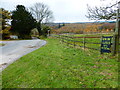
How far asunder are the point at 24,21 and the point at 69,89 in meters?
30.3

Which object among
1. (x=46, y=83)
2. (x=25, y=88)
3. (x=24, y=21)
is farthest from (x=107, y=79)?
(x=24, y=21)

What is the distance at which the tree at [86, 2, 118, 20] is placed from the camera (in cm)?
615

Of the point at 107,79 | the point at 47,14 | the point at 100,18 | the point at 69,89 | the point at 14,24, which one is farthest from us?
the point at 47,14

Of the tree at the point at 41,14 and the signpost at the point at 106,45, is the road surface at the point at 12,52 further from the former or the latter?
the tree at the point at 41,14

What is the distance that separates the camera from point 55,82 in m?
3.25

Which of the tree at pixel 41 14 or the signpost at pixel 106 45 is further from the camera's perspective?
the tree at pixel 41 14

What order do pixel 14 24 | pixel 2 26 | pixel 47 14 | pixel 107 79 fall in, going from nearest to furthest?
pixel 107 79 → pixel 2 26 → pixel 14 24 → pixel 47 14

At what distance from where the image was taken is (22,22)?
2933 cm

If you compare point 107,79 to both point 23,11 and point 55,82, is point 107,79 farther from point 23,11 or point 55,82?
point 23,11

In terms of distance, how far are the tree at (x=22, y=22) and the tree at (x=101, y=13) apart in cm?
2637

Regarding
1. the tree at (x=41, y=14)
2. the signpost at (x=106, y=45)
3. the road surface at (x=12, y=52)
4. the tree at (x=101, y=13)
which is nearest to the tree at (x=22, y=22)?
the tree at (x=41, y=14)

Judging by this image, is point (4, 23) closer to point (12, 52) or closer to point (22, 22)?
point (22, 22)

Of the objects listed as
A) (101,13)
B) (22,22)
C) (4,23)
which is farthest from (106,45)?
(22,22)

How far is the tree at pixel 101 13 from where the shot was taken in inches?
242
